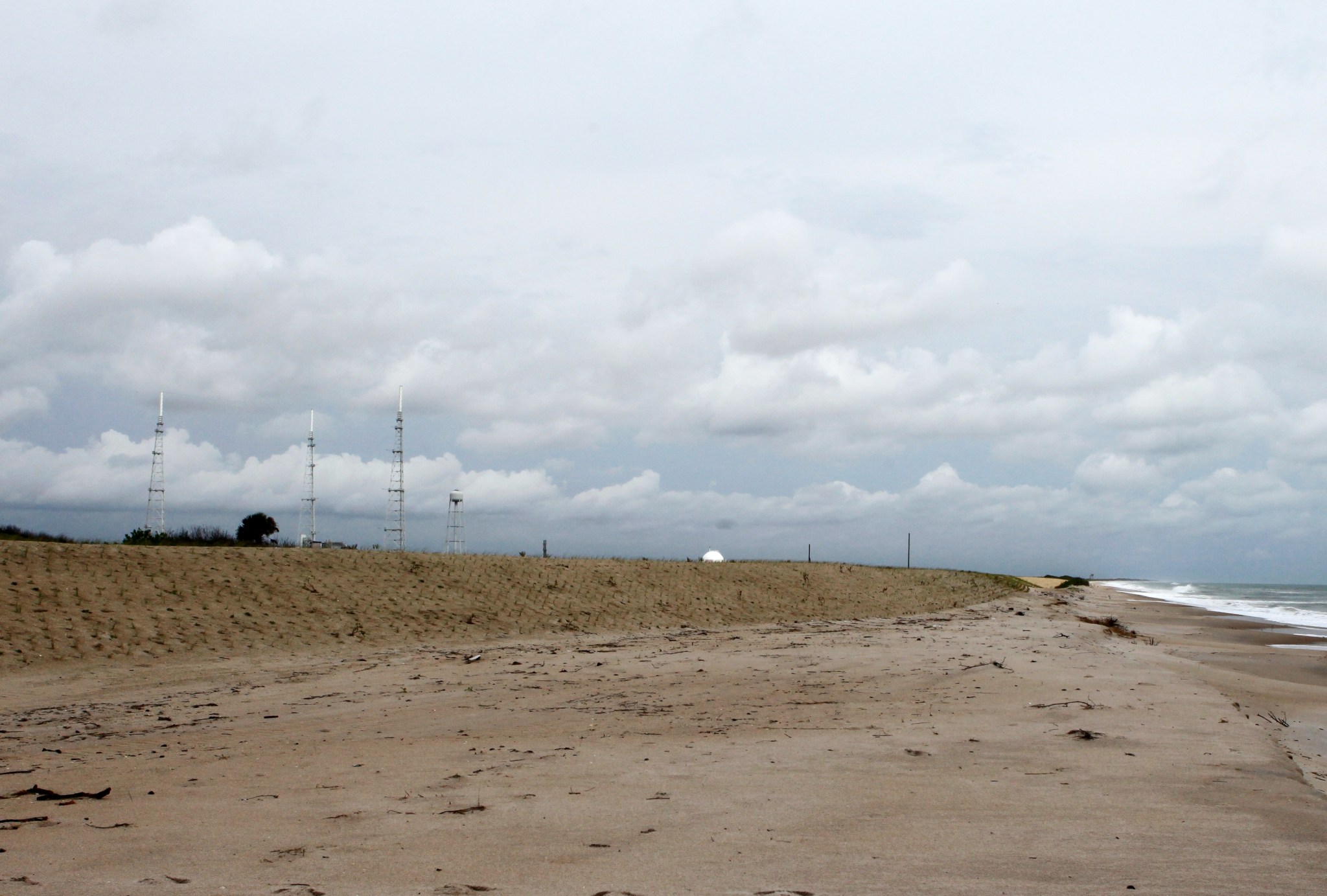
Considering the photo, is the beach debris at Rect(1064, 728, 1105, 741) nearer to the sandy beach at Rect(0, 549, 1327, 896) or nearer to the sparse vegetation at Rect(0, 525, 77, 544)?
the sandy beach at Rect(0, 549, 1327, 896)

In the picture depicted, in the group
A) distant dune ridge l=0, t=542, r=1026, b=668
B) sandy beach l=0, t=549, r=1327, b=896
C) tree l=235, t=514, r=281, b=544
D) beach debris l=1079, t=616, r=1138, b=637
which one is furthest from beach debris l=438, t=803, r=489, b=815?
tree l=235, t=514, r=281, b=544

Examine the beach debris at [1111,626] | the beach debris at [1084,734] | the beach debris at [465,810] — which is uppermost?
A: the beach debris at [1084,734]

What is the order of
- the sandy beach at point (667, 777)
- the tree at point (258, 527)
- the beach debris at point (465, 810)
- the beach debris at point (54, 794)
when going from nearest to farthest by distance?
the sandy beach at point (667, 777), the beach debris at point (465, 810), the beach debris at point (54, 794), the tree at point (258, 527)

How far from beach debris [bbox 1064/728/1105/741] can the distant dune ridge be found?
14019 millimetres

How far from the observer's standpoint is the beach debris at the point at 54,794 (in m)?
7.43

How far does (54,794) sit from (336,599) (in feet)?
48.9

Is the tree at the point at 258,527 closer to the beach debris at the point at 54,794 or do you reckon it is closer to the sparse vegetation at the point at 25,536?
the sparse vegetation at the point at 25,536

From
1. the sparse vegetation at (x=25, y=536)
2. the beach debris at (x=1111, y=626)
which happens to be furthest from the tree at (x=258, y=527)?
the beach debris at (x=1111, y=626)

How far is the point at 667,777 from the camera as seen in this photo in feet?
26.0

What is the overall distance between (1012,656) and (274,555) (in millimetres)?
17954

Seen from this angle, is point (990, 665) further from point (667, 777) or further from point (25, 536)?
point (25, 536)

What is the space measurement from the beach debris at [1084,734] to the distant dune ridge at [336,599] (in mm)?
14019

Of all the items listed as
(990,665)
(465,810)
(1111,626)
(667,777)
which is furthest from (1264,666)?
(465,810)

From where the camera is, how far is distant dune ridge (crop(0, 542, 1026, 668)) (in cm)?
1805
